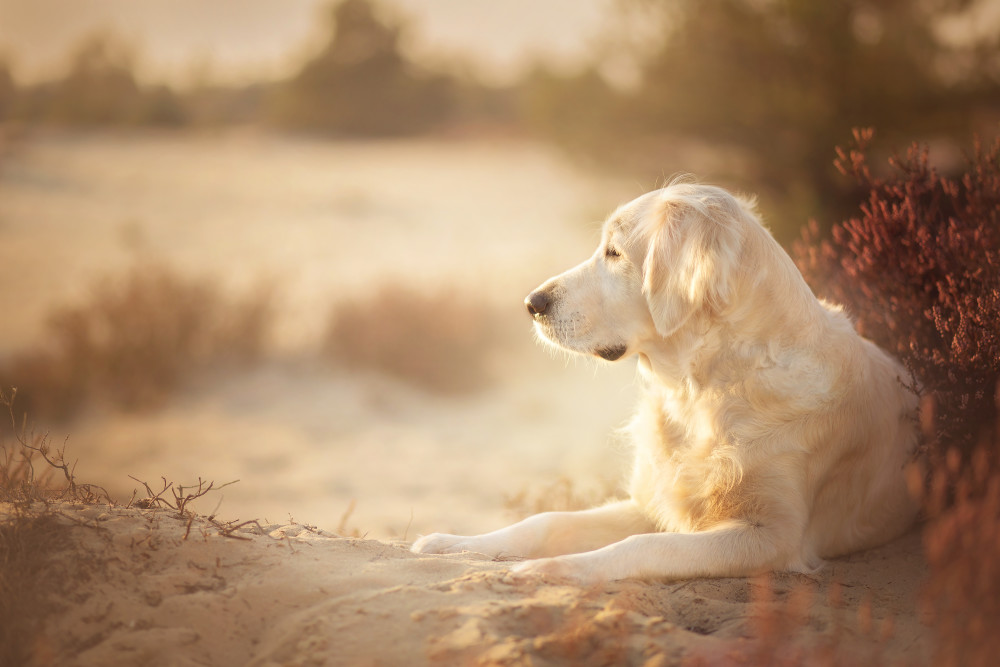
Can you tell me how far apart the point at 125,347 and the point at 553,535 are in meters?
6.11

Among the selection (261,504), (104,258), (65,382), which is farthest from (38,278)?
(261,504)

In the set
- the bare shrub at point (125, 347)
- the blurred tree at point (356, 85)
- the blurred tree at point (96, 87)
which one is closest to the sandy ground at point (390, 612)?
the bare shrub at point (125, 347)

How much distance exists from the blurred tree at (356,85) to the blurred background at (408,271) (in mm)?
6160

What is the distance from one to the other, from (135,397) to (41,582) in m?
5.78

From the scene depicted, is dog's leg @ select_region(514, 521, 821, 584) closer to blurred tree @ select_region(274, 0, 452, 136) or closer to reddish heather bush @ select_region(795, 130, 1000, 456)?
reddish heather bush @ select_region(795, 130, 1000, 456)

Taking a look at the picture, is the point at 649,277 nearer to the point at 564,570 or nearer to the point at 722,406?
the point at 722,406

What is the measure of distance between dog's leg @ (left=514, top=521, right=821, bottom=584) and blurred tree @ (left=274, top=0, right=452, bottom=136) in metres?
23.1

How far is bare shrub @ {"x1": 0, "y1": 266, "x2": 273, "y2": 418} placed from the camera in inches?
281

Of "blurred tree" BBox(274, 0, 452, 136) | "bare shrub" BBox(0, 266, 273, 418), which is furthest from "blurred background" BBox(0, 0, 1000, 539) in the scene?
"blurred tree" BBox(274, 0, 452, 136)

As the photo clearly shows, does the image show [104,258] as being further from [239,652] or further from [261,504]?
[239,652]

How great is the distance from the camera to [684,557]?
7.93ft

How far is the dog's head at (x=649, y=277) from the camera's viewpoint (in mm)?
2609

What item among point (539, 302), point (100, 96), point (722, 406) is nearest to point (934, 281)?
point (722, 406)

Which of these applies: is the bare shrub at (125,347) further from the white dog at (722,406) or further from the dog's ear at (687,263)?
the dog's ear at (687,263)
